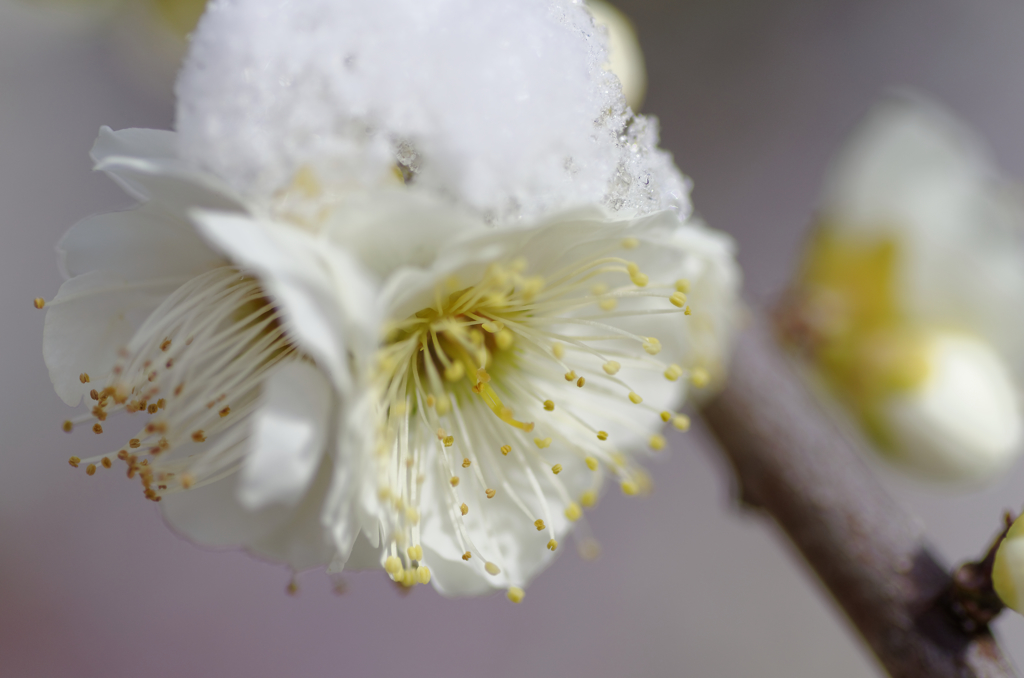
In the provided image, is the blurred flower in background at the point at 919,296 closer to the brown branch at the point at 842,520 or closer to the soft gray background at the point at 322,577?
the brown branch at the point at 842,520

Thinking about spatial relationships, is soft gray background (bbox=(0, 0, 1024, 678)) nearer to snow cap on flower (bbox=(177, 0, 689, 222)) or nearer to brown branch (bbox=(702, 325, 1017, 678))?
brown branch (bbox=(702, 325, 1017, 678))

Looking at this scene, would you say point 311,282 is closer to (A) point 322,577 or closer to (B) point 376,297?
(B) point 376,297

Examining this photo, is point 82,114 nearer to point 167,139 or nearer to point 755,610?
point 167,139

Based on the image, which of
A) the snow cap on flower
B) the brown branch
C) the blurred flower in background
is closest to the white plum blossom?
the snow cap on flower

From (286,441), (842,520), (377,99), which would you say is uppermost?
(377,99)

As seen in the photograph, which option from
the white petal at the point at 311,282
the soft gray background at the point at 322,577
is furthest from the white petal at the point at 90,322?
the soft gray background at the point at 322,577

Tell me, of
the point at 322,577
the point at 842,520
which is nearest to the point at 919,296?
the point at 842,520
